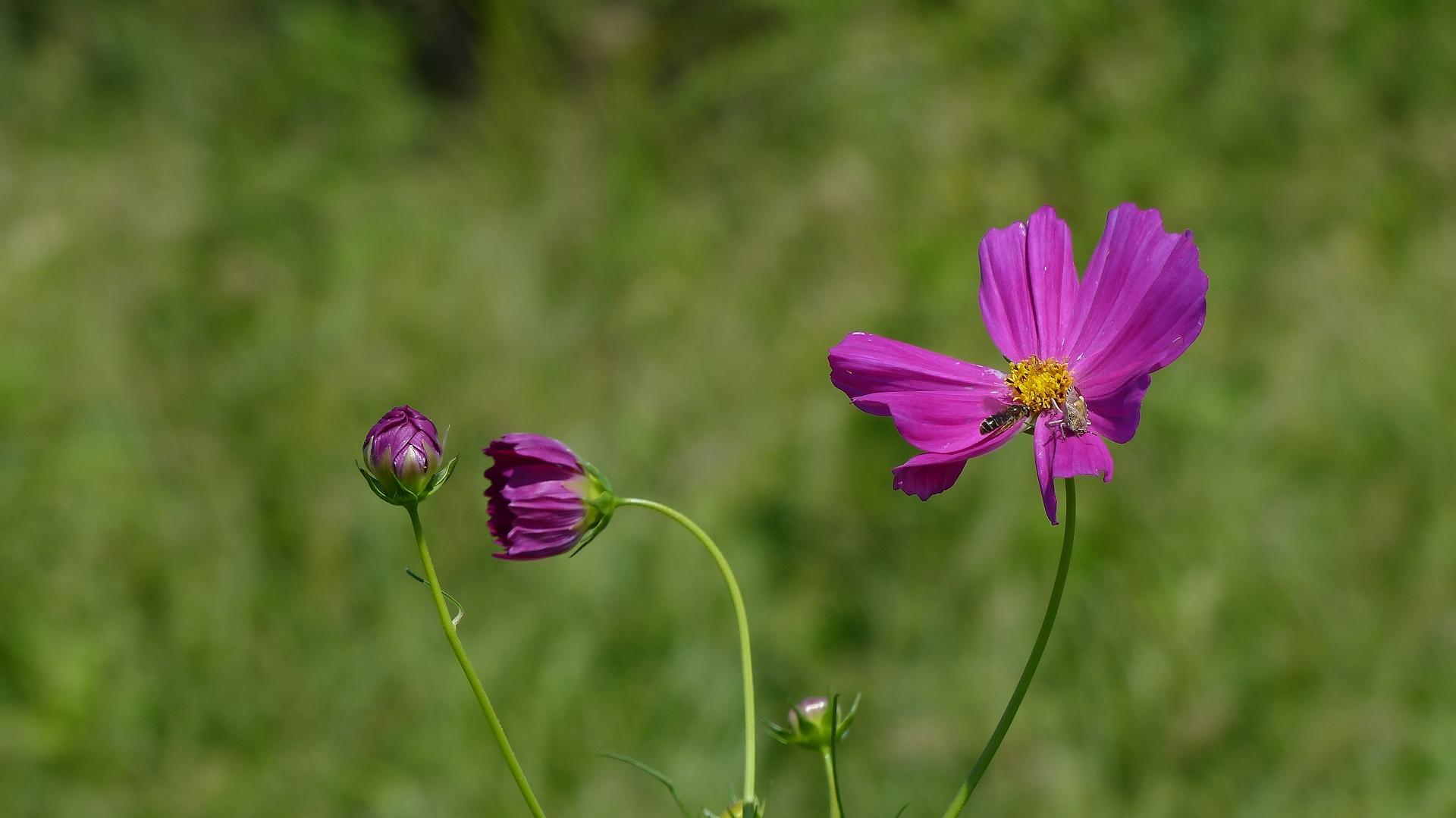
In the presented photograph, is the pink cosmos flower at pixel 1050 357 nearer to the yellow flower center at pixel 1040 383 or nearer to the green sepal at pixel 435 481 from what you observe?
the yellow flower center at pixel 1040 383

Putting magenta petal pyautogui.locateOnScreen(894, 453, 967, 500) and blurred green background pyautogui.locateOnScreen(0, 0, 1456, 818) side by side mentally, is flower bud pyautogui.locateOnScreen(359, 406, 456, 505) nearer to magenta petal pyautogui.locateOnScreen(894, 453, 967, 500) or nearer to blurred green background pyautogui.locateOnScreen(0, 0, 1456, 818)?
magenta petal pyautogui.locateOnScreen(894, 453, 967, 500)

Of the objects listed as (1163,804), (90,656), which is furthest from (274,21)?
(1163,804)

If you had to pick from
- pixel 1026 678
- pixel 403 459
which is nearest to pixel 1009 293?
pixel 1026 678

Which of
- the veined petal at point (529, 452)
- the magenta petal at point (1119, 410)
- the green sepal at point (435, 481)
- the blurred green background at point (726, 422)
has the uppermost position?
the blurred green background at point (726, 422)

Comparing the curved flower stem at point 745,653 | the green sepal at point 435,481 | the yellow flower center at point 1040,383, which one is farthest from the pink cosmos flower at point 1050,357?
the green sepal at point 435,481

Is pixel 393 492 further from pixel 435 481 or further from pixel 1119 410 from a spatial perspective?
pixel 1119 410

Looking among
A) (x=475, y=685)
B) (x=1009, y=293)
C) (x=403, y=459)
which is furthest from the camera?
(x=1009, y=293)
